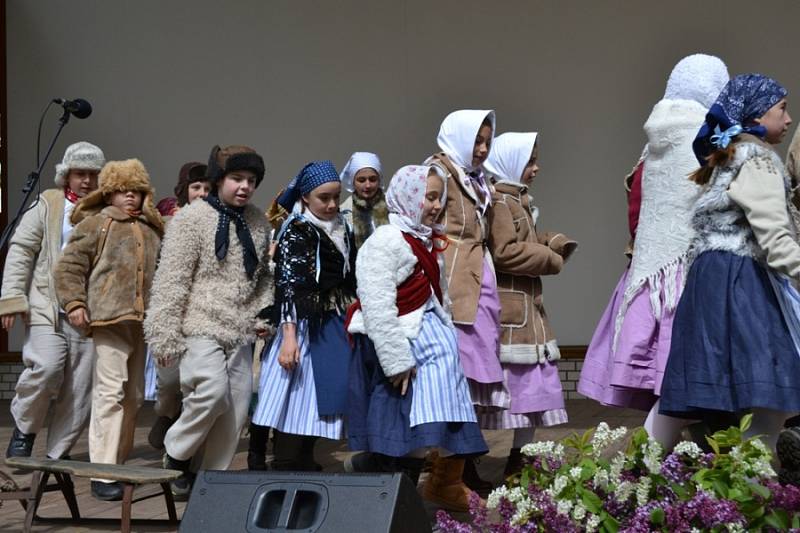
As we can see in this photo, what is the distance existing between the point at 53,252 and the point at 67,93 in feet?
12.2

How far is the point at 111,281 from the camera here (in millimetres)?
6152

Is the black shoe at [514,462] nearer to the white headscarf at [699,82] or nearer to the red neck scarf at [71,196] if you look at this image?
the white headscarf at [699,82]

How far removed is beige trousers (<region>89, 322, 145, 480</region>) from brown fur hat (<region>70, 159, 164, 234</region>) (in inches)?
20.0

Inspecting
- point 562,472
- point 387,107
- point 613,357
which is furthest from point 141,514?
point 387,107

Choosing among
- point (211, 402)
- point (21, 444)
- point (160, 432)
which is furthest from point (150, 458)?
point (211, 402)

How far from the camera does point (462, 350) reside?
5711 millimetres

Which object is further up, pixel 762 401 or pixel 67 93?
pixel 67 93

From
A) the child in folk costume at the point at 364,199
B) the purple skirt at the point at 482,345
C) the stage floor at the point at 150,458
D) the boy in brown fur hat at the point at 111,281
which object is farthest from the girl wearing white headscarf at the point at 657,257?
the boy in brown fur hat at the point at 111,281

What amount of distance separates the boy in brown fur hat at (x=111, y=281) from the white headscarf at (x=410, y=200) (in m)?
1.48

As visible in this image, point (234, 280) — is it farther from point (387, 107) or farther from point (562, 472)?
point (387, 107)

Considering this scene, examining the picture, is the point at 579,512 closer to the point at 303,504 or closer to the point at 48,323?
the point at 303,504

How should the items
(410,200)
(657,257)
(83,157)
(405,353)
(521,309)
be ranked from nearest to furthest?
(405,353)
(410,200)
(657,257)
(521,309)
(83,157)

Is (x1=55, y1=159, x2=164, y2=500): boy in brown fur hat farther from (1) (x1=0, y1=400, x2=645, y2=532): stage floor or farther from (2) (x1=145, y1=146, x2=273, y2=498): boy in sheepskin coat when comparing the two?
(2) (x1=145, y1=146, x2=273, y2=498): boy in sheepskin coat

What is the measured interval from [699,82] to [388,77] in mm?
4475
